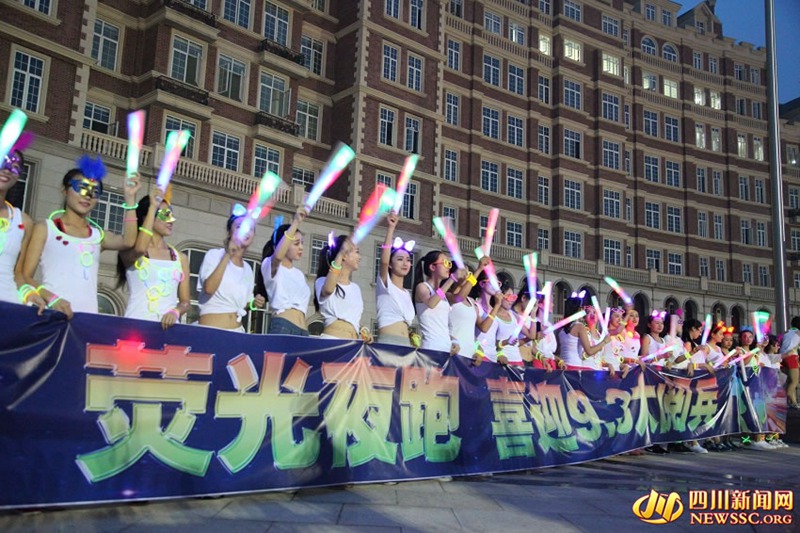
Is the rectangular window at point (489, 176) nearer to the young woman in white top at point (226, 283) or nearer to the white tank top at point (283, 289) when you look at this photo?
the white tank top at point (283, 289)

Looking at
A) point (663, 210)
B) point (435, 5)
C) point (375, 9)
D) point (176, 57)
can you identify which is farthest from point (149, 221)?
point (663, 210)

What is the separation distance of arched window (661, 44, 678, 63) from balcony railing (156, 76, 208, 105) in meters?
31.0

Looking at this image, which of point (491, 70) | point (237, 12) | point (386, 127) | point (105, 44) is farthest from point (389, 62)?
point (105, 44)

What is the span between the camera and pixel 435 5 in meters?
29.3

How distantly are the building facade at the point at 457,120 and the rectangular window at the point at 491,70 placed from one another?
0.12 meters

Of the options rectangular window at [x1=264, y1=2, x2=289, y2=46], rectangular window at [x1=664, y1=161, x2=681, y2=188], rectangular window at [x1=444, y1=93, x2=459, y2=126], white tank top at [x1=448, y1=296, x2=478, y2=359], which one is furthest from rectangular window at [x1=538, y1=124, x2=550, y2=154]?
white tank top at [x1=448, y1=296, x2=478, y2=359]

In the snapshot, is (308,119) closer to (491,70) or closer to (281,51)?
(281,51)

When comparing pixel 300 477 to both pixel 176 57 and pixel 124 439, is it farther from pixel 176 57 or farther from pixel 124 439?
pixel 176 57

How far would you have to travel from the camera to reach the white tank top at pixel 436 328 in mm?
6562

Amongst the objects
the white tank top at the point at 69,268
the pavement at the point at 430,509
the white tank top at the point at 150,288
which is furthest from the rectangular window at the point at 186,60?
the pavement at the point at 430,509

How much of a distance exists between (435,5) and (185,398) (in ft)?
92.7

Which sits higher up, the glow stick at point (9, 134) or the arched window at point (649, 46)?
the arched window at point (649, 46)

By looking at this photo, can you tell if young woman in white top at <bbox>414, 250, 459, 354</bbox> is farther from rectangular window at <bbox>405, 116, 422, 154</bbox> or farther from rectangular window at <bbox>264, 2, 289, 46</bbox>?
rectangular window at <bbox>405, 116, 422, 154</bbox>

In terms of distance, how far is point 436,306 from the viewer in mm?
6574
